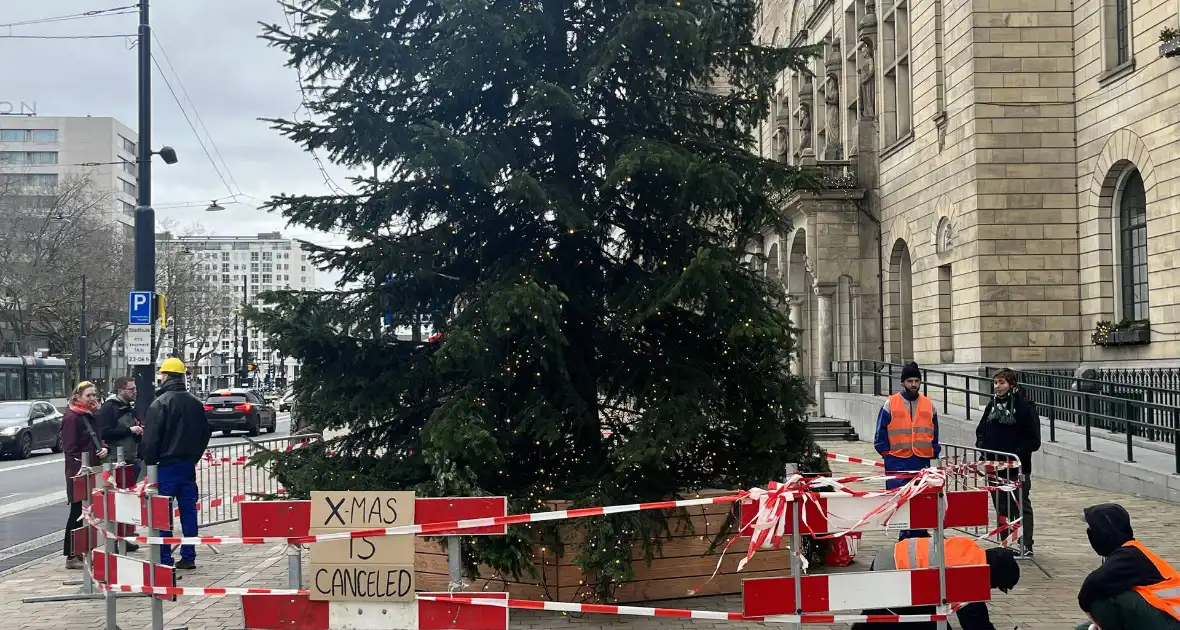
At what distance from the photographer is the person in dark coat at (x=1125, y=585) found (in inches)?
200

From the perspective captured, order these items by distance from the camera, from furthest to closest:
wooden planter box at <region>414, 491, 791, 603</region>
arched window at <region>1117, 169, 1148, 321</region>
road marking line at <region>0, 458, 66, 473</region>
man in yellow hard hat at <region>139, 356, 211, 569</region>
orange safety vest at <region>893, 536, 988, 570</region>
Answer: road marking line at <region>0, 458, 66, 473</region> → arched window at <region>1117, 169, 1148, 321</region> → man in yellow hard hat at <region>139, 356, 211, 569</region> → wooden planter box at <region>414, 491, 791, 603</region> → orange safety vest at <region>893, 536, 988, 570</region>

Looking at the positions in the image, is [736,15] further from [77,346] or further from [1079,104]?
[77,346]

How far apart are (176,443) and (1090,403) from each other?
14.5 metres

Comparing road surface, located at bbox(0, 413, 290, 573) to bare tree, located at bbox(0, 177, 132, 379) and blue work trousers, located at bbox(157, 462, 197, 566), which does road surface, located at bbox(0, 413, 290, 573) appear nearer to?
blue work trousers, located at bbox(157, 462, 197, 566)

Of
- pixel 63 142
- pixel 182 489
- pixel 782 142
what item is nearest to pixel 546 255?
pixel 182 489

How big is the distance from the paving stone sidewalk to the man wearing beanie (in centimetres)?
101

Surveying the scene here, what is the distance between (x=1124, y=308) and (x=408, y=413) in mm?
17311

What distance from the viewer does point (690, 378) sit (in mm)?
9172

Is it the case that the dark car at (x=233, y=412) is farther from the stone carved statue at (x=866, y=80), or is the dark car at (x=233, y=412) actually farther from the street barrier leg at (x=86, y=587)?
the street barrier leg at (x=86, y=587)

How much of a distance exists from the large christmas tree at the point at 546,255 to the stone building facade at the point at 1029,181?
7040mm

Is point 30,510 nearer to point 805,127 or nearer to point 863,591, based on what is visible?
point 863,591

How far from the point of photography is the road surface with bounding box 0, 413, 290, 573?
12.8 metres

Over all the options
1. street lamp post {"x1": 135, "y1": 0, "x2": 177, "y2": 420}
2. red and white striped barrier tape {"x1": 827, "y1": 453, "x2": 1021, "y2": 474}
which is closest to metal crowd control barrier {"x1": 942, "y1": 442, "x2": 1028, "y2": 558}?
red and white striped barrier tape {"x1": 827, "y1": 453, "x2": 1021, "y2": 474}

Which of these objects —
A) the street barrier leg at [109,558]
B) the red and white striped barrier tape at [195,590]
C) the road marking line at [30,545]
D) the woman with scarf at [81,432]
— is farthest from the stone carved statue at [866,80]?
the red and white striped barrier tape at [195,590]
